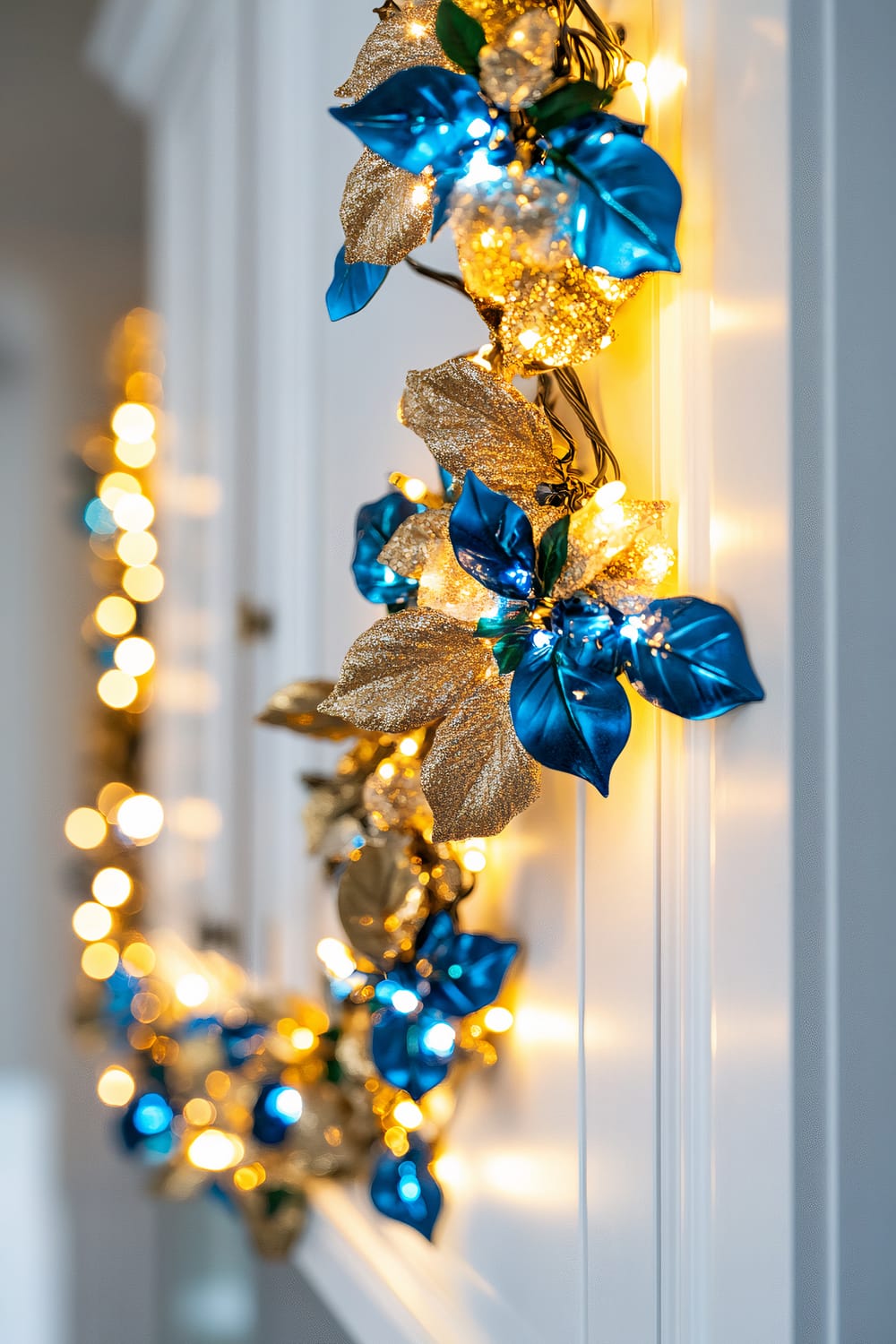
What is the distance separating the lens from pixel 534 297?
45 cm

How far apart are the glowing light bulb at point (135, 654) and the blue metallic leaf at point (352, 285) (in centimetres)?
120

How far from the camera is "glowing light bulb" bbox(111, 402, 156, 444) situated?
1617mm

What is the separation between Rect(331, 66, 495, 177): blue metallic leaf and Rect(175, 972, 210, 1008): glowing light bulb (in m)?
1.03

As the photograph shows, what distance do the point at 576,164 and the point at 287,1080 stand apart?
0.72 meters

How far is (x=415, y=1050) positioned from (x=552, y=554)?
1.09 ft

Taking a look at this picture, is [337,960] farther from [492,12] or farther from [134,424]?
[134,424]

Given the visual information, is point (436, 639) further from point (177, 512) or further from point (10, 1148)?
point (10, 1148)

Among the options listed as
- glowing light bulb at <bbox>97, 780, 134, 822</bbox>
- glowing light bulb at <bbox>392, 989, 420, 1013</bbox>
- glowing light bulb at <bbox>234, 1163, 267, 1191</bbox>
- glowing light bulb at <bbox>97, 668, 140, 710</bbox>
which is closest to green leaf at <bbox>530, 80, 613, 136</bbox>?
glowing light bulb at <bbox>392, 989, 420, 1013</bbox>

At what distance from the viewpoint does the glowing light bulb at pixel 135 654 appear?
1.64m

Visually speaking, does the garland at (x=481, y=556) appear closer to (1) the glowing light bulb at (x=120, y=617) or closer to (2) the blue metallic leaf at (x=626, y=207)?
(2) the blue metallic leaf at (x=626, y=207)

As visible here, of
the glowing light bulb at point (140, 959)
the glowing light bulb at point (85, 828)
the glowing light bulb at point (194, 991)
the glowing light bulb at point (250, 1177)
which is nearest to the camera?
the glowing light bulb at point (250, 1177)

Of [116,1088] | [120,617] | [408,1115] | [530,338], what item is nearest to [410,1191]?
[408,1115]

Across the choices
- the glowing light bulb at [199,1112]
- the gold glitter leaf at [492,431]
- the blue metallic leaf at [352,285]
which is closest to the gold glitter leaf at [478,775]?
the gold glitter leaf at [492,431]

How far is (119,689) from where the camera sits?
1.67m
